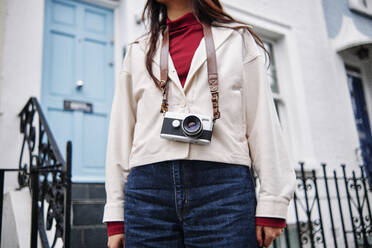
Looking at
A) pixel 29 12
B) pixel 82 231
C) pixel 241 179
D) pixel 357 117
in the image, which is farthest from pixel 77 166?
pixel 357 117

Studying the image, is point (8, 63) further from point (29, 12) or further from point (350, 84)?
point (350, 84)

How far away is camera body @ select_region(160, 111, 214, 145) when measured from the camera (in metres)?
1.15

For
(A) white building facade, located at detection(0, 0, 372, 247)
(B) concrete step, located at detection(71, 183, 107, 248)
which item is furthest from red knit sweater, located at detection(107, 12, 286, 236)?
(A) white building facade, located at detection(0, 0, 372, 247)

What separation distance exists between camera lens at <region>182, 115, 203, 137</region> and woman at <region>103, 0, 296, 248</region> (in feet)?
0.19

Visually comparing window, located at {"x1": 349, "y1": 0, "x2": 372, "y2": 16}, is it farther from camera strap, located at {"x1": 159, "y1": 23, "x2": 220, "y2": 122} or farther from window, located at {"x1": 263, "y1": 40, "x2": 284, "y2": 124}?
camera strap, located at {"x1": 159, "y1": 23, "x2": 220, "y2": 122}

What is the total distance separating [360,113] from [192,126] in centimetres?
666

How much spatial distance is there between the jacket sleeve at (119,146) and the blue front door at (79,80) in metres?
3.10

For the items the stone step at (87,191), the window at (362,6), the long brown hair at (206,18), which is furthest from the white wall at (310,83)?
the long brown hair at (206,18)

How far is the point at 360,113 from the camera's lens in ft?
22.6

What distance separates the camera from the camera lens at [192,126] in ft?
3.73

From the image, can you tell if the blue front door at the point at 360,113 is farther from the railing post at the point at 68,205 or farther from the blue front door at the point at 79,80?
the railing post at the point at 68,205

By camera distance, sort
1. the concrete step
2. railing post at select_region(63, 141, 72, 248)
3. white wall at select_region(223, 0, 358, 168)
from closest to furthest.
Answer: railing post at select_region(63, 141, 72, 248)
the concrete step
white wall at select_region(223, 0, 358, 168)

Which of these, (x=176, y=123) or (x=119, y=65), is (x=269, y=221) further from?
(x=119, y=65)

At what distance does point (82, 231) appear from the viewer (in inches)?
124
